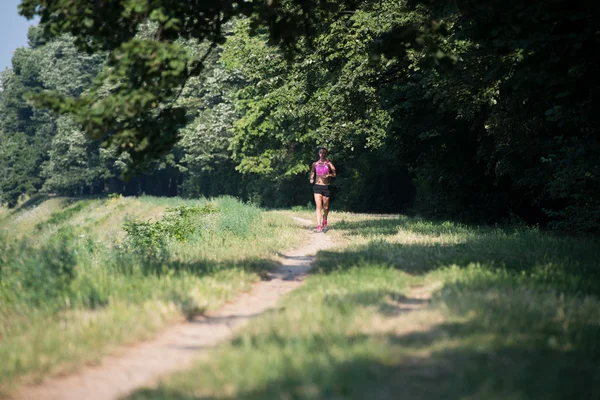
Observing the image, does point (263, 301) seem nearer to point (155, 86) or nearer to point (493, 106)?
point (155, 86)

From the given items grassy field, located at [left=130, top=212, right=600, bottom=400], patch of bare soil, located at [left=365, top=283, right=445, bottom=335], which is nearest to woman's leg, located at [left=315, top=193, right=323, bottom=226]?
grassy field, located at [left=130, top=212, right=600, bottom=400]

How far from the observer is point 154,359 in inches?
269

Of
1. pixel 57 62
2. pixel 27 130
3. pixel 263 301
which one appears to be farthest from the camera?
pixel 27 130

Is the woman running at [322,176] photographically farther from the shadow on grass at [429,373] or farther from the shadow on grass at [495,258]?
the shadow on grass at [429,373]

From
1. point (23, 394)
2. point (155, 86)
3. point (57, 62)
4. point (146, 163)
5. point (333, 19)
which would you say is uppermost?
point (57, 62)

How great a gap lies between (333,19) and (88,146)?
174ft

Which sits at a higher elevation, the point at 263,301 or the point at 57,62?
the point at 57,62

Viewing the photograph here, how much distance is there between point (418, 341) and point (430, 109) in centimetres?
1927

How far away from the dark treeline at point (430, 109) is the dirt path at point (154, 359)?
2.76 metres

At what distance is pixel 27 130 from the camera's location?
89.0 meters

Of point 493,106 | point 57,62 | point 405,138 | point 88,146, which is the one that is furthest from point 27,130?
point 493,106

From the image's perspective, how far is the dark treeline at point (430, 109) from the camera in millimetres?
11508

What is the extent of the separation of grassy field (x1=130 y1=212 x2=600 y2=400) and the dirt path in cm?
38

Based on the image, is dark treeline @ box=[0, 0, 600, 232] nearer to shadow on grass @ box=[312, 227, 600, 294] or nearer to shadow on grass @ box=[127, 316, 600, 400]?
shadow on grass @ box=[312, 227, 600, 294]
